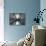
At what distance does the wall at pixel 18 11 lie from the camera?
5602mm

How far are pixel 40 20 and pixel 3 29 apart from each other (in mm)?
1579

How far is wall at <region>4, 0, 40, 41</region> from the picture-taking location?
5.60 meters

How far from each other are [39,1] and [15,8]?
1.05m

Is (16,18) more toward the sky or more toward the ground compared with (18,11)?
more toward the ground

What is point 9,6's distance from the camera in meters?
5.60

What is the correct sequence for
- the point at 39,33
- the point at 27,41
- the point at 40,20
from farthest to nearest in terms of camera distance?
1. the point at 40,20
2. the point at 27,41
3. the point at 39,33

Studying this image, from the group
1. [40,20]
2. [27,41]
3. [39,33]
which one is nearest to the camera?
[39,33]

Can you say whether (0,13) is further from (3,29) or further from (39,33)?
(39,33)

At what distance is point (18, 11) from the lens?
5648 millimetres

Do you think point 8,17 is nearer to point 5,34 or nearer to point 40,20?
point 5,34

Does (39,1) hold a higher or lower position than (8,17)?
higher

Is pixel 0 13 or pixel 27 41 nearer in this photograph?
pixel 27 41

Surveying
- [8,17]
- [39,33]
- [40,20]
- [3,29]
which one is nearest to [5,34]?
[3,29]

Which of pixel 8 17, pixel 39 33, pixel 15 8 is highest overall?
pixel 15 8
